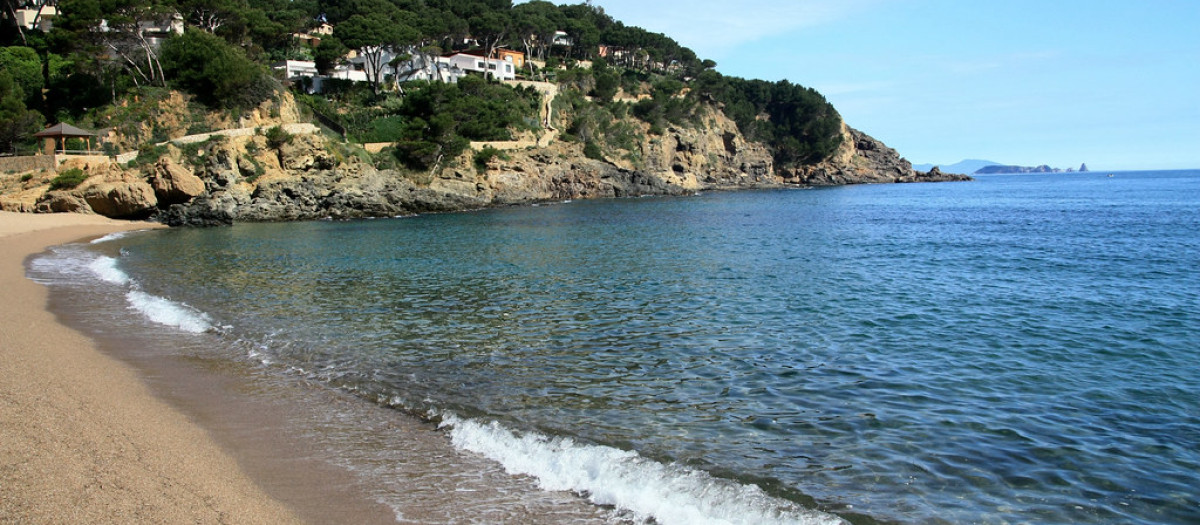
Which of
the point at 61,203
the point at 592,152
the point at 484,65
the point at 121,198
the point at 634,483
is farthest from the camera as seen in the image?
the point at 484,65

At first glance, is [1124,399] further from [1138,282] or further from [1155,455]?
[1138,282]

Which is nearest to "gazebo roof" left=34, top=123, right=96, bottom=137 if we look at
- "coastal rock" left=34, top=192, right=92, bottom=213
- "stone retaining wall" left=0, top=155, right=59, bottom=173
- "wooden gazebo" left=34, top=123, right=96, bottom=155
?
"wooden gazebo" left=34, top=123, right=96, bottom=155

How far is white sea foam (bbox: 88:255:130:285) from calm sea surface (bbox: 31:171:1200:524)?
7.0 inches

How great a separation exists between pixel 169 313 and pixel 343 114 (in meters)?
49.3

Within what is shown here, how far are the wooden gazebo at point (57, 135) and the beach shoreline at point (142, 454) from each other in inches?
1482

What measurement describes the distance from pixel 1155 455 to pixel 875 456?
2.82 metres

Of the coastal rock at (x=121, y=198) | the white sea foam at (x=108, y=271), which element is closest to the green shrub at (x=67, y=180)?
the coastal rock at (x=121, y=198)

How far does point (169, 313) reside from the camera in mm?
13531

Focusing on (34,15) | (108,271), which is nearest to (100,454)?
(108,271)

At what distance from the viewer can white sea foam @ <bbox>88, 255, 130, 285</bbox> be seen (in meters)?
18.0

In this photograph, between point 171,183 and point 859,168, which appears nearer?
point 171,183

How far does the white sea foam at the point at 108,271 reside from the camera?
18.0 m

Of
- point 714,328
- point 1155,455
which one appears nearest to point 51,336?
point 714,328

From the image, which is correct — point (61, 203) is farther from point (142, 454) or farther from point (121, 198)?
point (142, 454)
